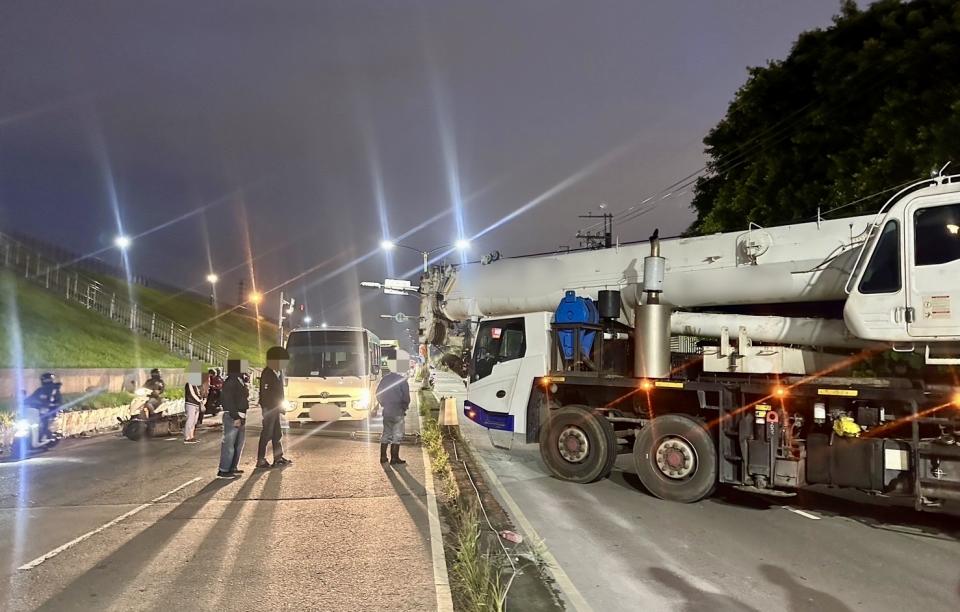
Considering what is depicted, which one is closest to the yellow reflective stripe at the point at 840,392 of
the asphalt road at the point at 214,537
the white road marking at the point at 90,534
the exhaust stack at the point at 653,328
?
the exhaust stack at the point at 653,328

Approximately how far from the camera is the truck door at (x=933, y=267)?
22.3 feet

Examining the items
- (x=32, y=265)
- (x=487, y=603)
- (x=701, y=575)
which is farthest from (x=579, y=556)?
(x=32, y=265)

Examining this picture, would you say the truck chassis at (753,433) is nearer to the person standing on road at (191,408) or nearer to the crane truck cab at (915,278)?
the crane truck cab at (915,278)

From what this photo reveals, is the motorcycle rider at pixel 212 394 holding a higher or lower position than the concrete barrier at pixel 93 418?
higher

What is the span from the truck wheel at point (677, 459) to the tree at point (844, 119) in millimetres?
7246

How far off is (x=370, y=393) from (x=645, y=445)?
9.95 m

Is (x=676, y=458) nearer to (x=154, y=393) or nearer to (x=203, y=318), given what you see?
(x=154, y=393)

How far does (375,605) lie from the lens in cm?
481

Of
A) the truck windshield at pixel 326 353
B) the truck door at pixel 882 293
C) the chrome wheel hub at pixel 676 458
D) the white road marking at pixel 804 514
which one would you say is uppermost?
the truck door at pixel 882 293

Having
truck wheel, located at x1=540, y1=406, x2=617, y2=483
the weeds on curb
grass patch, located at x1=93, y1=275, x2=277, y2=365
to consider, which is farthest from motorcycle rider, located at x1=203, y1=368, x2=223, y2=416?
grass patch, located at x1=93, y1=275, x2=277, y2=365

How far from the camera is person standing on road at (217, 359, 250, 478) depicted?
31.8 feet

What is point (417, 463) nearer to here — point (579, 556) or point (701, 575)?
point (579, 556)

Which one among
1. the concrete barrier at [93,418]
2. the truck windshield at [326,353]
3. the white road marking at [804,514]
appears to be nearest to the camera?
the white road marking at [804,514]

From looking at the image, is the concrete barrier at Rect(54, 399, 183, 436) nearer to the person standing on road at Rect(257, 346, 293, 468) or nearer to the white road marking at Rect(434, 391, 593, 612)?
the person standing on road at Rect(257, 346, 293, 468)
